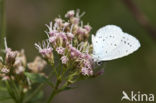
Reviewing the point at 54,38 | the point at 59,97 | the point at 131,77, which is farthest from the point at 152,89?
the point at 54,38

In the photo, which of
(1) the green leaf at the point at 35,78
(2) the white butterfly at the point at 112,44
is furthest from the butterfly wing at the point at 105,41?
(1) the green leaf at the point at 35,78

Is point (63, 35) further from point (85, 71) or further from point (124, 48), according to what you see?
Answer: point (124, 48)

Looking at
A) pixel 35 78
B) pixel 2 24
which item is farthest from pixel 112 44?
pixel 2 24

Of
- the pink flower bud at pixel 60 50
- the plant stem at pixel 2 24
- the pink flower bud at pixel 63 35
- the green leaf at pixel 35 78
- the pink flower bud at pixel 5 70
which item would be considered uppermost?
the plant stem at pixel 2 24

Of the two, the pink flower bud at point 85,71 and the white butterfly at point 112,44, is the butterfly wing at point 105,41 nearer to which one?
the white butterfly at point 112,44

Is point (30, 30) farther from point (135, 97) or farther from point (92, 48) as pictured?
point (92, 48)

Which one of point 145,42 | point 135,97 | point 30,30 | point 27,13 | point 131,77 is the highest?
point 27,13

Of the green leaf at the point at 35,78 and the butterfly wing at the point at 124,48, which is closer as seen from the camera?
the green leaf at the point at 35,78
